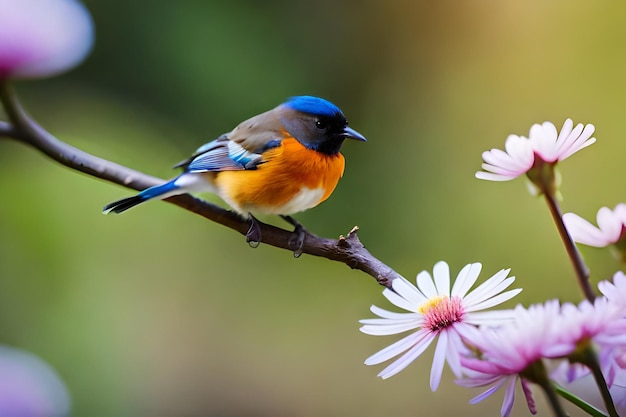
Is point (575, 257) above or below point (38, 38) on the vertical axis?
below

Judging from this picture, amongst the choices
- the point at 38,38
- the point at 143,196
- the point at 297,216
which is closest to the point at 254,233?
the point at 143,196

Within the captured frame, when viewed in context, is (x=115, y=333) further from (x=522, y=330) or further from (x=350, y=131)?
(x=522, y=330)

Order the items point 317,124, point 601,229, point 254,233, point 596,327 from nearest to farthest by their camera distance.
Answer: point 596,327 < point 601,229 < point 254,233 < point 317,124

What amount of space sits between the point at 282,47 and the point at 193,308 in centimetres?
61

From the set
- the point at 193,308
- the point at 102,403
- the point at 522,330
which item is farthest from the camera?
the point at 193,308

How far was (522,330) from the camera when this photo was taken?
0.26 meters

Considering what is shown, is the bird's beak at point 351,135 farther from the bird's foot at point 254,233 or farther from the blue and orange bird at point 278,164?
the bird's foot at point 254,233

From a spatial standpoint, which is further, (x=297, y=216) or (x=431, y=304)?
(x=297, y=216)

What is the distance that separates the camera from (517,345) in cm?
26

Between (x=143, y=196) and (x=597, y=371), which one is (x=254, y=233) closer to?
(x=143, y=196)

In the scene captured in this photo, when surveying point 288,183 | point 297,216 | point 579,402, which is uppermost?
point 297,216

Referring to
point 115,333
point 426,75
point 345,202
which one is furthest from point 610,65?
point 115,333

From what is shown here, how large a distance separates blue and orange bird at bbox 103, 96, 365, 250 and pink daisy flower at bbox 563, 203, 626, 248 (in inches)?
10.3

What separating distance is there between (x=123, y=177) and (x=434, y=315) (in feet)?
0.66
